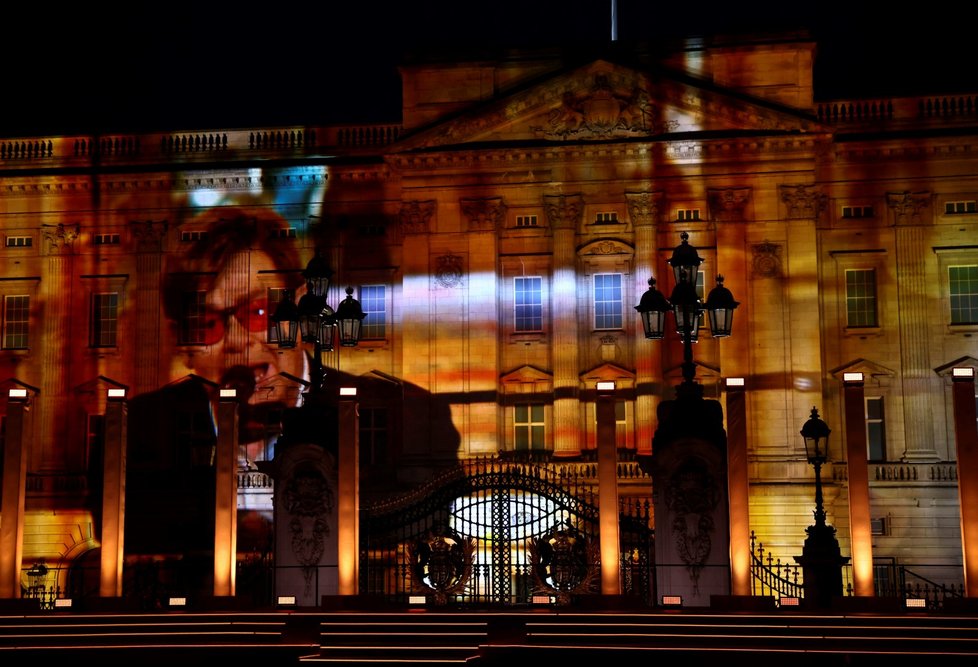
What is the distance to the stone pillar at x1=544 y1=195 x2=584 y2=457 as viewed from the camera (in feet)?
139

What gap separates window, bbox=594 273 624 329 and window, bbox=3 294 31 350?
723 inches

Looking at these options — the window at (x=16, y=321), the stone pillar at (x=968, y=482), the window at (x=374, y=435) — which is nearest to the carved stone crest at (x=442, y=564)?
the stone pillar at (x=968, y=482)

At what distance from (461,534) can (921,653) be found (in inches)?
393

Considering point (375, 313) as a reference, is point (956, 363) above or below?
below

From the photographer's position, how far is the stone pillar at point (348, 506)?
25625 millimetres

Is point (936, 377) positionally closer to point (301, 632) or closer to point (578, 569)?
point (578, 569)

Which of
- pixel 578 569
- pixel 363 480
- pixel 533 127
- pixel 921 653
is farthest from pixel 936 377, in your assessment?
pixel 921 653

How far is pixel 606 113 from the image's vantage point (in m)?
43.7

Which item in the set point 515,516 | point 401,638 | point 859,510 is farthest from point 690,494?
point 401,638

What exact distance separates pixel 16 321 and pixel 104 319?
2.87 metres

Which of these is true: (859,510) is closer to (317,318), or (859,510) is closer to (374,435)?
(317,318)

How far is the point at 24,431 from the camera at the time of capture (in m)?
26.9

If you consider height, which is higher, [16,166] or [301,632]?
[16,166]

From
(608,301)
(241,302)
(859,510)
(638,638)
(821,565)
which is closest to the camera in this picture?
(638,638)
